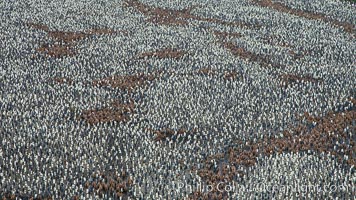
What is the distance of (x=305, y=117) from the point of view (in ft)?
52.2

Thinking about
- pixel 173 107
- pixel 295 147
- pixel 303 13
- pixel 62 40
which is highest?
pixel 295 147

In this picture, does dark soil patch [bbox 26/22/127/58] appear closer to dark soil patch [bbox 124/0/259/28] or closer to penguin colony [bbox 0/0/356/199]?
penguin colony [bbox 0/0/356/199]

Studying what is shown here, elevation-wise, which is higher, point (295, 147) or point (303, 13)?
point (295, 147)

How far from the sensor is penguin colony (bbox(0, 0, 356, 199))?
1178cm

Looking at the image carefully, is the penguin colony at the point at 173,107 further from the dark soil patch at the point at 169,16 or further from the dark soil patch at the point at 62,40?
the dark soil patch at the point at 169,16

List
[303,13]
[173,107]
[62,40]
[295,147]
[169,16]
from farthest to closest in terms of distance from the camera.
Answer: [303,13] → [169,16] → [62,40] → [173,107] → [295,147]

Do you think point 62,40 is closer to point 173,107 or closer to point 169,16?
point 169,16

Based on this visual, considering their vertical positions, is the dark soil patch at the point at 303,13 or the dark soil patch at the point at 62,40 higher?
the dark soil patch at the point at 303,13

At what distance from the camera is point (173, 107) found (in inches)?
637

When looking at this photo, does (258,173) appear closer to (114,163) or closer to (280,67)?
(114,163)

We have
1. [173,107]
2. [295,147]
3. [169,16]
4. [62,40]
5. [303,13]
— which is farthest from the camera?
[303,13]

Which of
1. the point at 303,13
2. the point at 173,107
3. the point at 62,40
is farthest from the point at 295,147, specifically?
the point at 303,13

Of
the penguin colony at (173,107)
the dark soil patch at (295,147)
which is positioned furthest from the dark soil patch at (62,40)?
the dark soil patch at (295,147)

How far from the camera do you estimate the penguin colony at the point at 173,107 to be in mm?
11781
